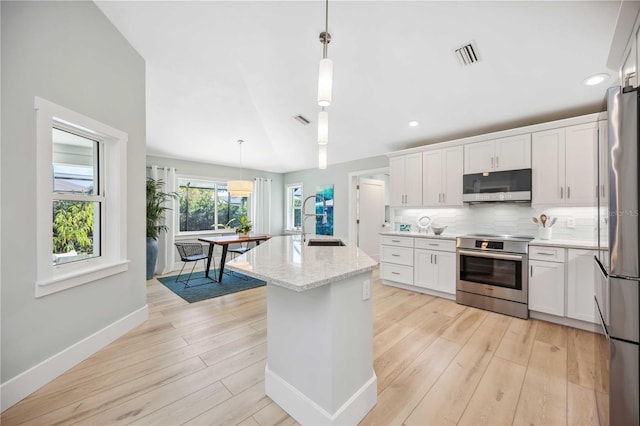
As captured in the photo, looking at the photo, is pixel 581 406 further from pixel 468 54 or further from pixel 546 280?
pixel 468 54

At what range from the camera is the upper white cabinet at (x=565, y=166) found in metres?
2.87

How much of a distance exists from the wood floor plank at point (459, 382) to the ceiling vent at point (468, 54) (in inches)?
112

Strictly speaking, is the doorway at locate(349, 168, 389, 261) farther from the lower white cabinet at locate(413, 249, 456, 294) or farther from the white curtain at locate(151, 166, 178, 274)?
the white curtain at locate(151, 166, 178, 274)

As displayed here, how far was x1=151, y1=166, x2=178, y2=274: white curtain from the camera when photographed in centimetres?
529

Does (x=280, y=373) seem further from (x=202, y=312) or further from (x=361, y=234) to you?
(x=361, y=234)

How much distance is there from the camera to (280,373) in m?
1.68

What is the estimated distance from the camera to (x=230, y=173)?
6.54 meters

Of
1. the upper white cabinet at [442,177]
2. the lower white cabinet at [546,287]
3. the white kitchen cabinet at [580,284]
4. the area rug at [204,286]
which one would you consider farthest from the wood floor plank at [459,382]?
the area rug at [204,286]

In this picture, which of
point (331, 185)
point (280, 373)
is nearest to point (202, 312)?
point (280, 373)

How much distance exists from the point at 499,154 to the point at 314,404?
3.65 meters

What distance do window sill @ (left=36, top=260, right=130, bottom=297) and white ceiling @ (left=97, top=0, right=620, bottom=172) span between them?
2282 mm

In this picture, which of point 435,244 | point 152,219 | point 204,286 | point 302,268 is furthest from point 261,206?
point 302,268

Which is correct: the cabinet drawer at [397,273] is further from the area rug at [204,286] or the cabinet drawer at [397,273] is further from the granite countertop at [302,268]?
the granite countertop at [302,268]

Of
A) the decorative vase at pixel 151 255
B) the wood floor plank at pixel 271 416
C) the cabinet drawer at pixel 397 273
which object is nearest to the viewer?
the wood floor plank at pixel 271 416
